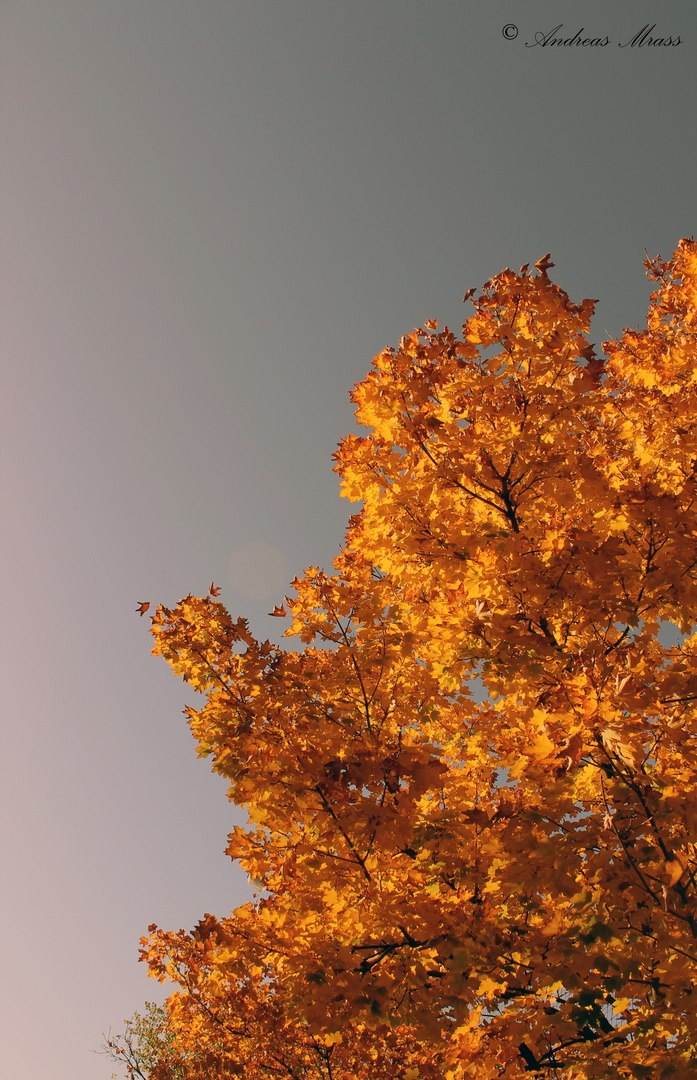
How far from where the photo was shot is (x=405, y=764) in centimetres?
287

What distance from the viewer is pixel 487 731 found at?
4.01m

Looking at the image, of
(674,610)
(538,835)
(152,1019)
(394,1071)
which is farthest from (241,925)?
(152,1019)

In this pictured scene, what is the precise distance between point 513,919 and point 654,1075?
1.03 m

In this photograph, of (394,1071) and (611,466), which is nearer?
(611,466)

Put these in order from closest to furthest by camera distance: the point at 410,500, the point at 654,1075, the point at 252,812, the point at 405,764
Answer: the point at 654,1075 → the point at 405,764 → the point at 252,812 → the point at 410,500

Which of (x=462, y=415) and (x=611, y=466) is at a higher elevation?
(x=462, y=415)

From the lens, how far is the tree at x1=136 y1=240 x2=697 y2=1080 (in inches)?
101

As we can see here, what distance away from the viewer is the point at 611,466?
405cm

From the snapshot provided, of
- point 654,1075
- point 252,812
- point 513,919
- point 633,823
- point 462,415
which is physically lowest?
point 654,1075

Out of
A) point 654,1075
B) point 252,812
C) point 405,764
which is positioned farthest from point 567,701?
point 252,812

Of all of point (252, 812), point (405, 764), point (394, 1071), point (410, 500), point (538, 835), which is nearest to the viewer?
point (538, 835)

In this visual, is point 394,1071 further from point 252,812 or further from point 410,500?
point 410,500

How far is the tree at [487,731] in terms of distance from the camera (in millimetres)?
2576

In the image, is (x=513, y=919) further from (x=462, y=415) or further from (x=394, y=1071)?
(x=394, y=1071)
